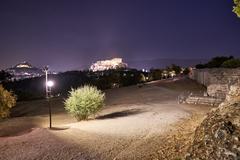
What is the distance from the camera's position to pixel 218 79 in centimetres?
2706

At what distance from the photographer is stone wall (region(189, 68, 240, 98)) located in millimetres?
21188

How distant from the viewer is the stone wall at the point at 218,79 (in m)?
21.2

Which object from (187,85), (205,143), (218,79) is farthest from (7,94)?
(187,85)

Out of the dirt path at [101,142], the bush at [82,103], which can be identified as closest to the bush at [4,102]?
the bush at [82,103]

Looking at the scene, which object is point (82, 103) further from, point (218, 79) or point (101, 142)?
point (218, 79)

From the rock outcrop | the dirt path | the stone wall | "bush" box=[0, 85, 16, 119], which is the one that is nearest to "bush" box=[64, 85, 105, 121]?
the dirt path

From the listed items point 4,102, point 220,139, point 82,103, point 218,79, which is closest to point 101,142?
point 220,139

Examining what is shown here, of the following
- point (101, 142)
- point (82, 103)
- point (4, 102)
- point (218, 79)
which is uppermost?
point (218, 79)

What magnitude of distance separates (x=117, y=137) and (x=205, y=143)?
4736 millimetres

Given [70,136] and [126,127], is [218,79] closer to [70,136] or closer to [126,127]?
[126,127]

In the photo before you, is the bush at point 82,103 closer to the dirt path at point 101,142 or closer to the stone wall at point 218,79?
the dirt path at point 101,142

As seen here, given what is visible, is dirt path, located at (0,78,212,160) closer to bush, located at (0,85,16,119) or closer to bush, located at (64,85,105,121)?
Result: bush, located at (64,85,105,121)

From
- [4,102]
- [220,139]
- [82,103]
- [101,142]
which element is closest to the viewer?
[220,139]

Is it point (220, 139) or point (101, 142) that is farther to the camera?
point (101, 142)
